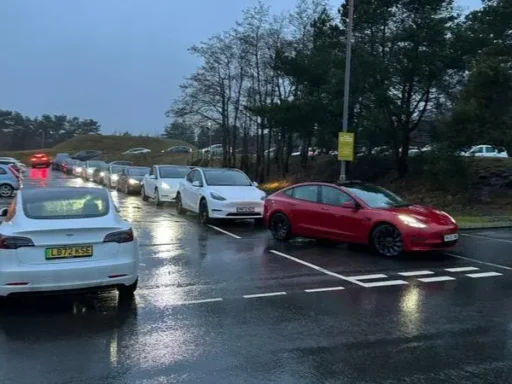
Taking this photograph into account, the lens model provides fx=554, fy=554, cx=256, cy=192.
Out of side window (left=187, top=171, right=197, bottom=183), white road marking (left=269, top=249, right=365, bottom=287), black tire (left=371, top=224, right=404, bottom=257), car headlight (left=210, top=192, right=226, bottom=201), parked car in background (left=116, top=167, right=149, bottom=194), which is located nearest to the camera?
white road marking (left=269, top=249, right=365, bottom=287)

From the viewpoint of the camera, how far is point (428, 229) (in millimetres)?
10070

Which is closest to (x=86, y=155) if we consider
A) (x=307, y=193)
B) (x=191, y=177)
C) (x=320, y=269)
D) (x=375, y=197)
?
(x=191, y=177)

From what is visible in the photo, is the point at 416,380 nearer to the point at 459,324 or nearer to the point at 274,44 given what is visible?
the point at 459,324

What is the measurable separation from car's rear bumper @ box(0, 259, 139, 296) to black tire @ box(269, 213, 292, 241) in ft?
20.9

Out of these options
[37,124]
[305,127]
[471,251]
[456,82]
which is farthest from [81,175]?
[37,124]

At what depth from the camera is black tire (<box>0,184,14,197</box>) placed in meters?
23.9

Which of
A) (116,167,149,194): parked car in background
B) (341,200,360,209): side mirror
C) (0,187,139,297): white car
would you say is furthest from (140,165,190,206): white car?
(0,187,139,297): white car

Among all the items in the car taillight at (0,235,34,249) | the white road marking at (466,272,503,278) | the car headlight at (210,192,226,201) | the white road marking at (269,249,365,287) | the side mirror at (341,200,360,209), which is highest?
the side mirror at (341,200,360,209)

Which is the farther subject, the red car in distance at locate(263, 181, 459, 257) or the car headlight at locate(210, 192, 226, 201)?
the car headlight at locate(210, 192, 226, 201)

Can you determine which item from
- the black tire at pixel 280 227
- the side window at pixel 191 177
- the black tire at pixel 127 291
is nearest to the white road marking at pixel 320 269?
the black tire at pixel 280 227

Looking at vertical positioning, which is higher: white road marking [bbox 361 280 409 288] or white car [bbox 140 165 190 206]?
white car [bbox 140 165 190 206]

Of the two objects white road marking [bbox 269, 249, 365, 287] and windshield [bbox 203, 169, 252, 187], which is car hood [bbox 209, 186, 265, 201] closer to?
windshield [bbox 203, 169, 252, 187]

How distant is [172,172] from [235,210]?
8.41 metres

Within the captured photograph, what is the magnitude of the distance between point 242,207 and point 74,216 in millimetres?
8302
